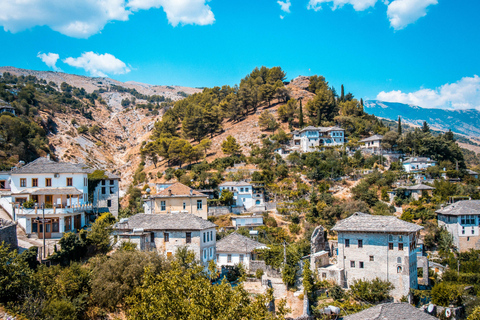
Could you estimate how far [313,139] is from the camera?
3216 inches

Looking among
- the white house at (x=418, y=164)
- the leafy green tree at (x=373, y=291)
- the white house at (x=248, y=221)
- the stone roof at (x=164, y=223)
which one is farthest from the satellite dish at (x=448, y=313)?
the white house at (x=418, y=164)

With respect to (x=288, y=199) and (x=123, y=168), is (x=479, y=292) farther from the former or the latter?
(x=123, y=168)

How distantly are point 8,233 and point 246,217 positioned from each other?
3443 centimetres

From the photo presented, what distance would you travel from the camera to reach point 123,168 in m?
97.1

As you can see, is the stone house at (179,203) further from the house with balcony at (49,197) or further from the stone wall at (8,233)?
the stone wall at (8,233)

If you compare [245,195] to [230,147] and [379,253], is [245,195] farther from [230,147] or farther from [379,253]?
[379,253]

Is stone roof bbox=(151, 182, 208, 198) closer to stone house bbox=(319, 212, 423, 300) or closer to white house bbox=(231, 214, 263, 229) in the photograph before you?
white house bbox=(231, 214, 263, 229)

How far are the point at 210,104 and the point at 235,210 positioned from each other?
47556mm

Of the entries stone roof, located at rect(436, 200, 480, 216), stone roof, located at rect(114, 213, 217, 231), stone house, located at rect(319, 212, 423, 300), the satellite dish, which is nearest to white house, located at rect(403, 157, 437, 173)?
stone roof, located at rect(436, 200, 480, 216)

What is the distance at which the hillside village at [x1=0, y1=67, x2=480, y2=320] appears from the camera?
2356cm

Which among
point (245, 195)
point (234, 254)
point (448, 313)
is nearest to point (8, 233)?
point (234, 254)

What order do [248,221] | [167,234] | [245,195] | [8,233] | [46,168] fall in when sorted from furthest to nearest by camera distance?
[245,195] < [248,221] < [46,168] < [167,234] < [8,233]

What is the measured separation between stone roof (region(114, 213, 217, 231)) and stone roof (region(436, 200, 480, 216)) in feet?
109

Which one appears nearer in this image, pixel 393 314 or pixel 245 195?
pixel 393 314
